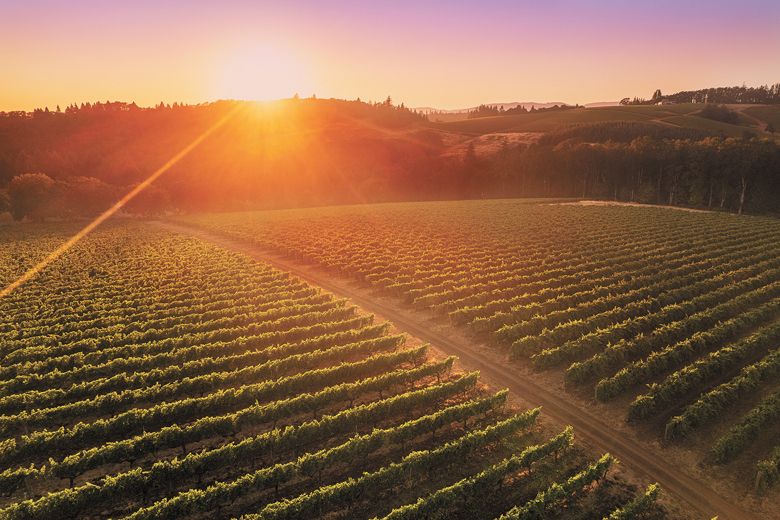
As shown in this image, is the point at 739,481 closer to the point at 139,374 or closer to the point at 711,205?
the point at 139,374

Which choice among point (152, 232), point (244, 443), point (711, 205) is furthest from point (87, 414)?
point (711, 205)

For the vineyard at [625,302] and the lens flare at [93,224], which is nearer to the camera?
the vineyard at [625,302]

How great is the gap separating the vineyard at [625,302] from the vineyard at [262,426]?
1818mm

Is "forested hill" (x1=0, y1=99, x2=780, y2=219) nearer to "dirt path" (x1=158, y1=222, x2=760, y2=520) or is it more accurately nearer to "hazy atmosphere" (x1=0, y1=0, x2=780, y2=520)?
Result: "hazy atmosphere" (x1=0, y1=0, x2=780, y2=520)

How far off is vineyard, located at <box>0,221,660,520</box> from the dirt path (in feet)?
5.36

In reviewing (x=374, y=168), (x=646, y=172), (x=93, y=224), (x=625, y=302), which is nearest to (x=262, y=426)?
(x=625, y=302)

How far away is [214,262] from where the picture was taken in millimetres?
55625

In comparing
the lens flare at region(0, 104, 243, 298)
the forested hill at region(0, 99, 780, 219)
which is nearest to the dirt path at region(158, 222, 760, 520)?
the lens flare at region(0, 104, 243, 298)

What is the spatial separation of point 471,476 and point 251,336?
1892 centimetres

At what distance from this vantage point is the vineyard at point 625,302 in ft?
70.7

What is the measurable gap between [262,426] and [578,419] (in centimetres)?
1638

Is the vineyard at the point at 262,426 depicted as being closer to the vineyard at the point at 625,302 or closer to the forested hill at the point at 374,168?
the vineyard at the point at 625,302

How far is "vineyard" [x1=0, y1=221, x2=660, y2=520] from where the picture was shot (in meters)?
16.3

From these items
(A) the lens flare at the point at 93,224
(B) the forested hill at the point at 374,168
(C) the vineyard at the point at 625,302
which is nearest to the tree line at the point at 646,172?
(B) the forested hill at the point at 374,168
